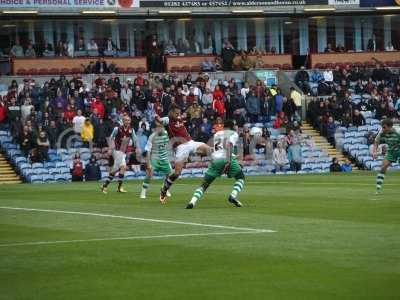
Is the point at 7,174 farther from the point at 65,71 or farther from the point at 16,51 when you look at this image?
the point at 16,51

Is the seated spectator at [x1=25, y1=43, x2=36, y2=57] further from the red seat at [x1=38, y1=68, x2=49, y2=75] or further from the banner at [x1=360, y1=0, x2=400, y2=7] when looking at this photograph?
the banner at [x1=360, y1=0, x2=400, y2=7]

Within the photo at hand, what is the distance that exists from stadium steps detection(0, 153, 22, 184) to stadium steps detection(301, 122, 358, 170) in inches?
544

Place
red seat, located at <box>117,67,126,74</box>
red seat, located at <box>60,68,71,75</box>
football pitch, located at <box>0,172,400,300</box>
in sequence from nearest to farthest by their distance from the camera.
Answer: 1. football pitch, located at <box>0,172,400,300</box>
2. red seat, located at <box>60,68,71,75</box>
3. red seat, located at <box>117,67,126,74</box>

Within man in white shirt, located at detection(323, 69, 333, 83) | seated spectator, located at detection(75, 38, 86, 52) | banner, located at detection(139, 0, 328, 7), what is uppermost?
banner, located at detection(139, 0, 328, 7)

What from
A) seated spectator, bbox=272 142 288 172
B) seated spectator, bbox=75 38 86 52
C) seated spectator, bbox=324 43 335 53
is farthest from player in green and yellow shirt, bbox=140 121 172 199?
seated spectator, bbox=324 43 335 53

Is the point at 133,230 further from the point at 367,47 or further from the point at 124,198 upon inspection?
the point at 367,47

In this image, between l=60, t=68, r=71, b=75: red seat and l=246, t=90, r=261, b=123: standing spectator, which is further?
l=60, t=68, r=71, b=75: red seat

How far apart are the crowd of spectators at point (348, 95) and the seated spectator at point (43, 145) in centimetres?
1342

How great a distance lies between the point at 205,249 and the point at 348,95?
35.2 m

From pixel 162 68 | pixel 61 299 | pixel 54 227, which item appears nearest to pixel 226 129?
pixel 54 227

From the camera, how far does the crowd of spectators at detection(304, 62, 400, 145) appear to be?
1896 inches

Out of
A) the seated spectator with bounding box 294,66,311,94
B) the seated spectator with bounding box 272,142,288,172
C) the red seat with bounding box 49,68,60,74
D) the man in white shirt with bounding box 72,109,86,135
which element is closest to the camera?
the man in white shirt with bounding box 72,109,86,135

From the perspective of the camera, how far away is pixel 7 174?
136 feet

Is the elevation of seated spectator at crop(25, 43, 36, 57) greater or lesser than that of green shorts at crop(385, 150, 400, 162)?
greater
